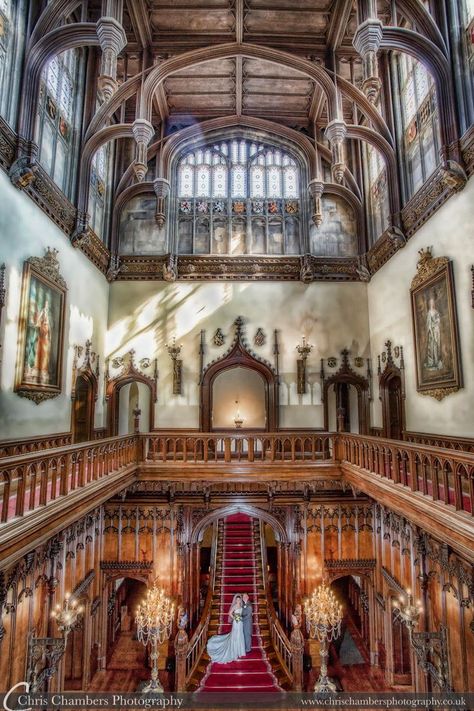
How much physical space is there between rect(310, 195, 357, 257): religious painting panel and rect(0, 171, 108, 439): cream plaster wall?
7.11m

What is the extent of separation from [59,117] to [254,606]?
541 inches

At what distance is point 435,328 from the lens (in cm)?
947

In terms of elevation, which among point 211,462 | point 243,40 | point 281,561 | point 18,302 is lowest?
point 281,561

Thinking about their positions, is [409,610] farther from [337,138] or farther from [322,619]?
[337,138]

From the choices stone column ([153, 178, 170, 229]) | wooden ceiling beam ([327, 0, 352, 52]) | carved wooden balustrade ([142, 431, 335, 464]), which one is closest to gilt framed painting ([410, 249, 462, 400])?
carved wooden balustrade ([142, 431, 335, 464])

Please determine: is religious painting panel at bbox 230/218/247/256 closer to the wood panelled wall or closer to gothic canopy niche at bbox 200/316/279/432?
gothic canopy niche at bbox 200/316/279/432

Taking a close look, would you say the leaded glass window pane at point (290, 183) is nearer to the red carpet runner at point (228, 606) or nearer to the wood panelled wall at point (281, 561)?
the wood panelled wall at point (281, 561)

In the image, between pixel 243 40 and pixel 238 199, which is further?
pixel 238 199

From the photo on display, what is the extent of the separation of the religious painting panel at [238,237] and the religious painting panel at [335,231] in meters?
2.20

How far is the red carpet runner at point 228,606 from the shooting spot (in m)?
9.98

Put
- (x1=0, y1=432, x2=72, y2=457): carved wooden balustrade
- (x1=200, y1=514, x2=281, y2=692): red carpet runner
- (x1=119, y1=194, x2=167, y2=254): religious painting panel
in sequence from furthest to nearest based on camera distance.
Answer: (x1=119, y1=194, x2=167, y2=254): religious painting panel < (x1=200, y1=514, x2=281, y2=692): red carpet runner < (x1=0, y1=432, x2=72, y2=457): carved wooden balustrade

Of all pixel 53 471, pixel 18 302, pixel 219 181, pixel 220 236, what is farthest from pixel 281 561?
pixel 219 181

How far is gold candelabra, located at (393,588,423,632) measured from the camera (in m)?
8.66

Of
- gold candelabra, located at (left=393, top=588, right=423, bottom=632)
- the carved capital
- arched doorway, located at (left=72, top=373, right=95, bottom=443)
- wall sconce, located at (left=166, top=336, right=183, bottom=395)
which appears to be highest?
the carved capital
